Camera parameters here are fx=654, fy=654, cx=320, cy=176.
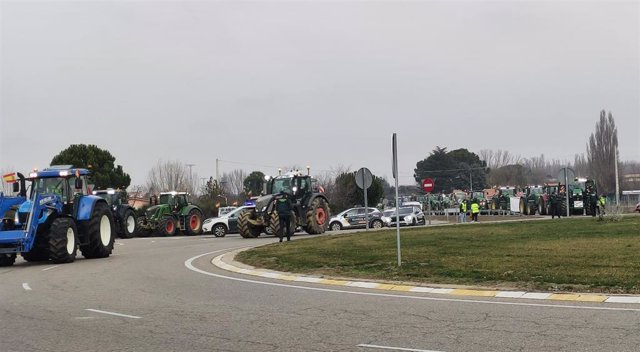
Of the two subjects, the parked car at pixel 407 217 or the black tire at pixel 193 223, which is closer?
the black tire at pixel 193 223

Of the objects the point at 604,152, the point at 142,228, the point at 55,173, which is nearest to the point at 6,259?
the point at 55,173

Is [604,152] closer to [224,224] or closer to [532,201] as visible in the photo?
[532,201]

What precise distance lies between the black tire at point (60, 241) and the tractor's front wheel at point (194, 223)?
21040 millimetres

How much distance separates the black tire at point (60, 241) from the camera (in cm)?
1703

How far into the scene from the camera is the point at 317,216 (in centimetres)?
2903

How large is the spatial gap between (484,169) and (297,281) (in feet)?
327

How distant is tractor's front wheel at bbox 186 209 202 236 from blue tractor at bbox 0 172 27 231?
20.5 m

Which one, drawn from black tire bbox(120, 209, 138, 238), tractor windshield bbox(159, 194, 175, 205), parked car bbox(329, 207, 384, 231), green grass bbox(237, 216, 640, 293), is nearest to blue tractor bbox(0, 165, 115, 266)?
green grass bbox(237, 216, 640, 293)

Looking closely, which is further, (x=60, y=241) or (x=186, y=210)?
(x=186, y=210)

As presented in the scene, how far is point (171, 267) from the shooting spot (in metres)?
16.2

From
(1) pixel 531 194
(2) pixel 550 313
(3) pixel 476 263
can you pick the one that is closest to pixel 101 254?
(3) pixel 476 263

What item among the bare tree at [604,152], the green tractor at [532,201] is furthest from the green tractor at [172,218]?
the bare tree at [604,152]

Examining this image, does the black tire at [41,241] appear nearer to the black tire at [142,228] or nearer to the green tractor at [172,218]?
the green tractor at [172,218]

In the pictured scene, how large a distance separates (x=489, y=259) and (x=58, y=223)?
35.9 feet
